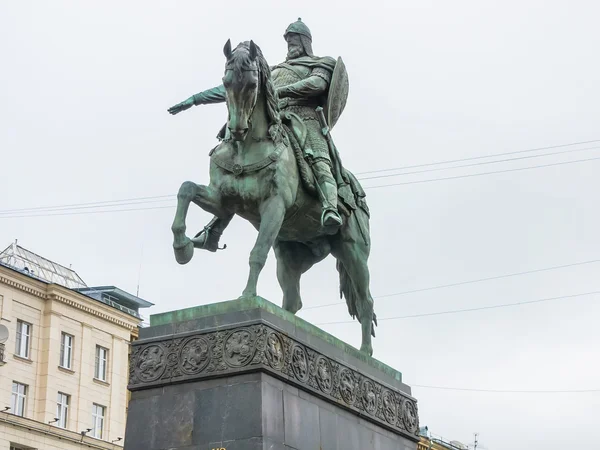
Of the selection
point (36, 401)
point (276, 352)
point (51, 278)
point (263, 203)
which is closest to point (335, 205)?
point (263, 203)

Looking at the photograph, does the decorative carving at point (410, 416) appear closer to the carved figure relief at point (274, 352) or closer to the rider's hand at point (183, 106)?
the carved figure relief at point (274, 352)

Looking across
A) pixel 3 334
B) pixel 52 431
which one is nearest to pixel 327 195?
pixel 3 334

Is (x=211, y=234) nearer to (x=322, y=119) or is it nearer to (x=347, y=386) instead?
(x=322, y=119)

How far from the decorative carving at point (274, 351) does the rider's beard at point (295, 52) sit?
5.88m

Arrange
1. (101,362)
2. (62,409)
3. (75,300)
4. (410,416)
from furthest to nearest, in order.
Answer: (101,362)
(75,300)
(62,409)
(410,416)

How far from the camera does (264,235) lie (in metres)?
17.2

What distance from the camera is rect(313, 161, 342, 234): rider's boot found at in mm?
18188

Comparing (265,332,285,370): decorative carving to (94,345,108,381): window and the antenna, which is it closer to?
the antenna

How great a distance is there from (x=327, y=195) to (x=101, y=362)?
1728 inches

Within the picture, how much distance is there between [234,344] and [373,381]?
3.56 metres

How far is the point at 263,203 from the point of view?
17531 millimetres

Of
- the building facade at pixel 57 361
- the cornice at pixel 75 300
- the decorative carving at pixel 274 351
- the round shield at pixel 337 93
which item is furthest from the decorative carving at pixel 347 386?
the cornice at pixel 75 300

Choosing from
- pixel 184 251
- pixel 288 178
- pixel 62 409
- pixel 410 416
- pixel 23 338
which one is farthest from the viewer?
pixel 62 409

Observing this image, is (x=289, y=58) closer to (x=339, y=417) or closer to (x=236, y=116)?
(x=236, y=116)
